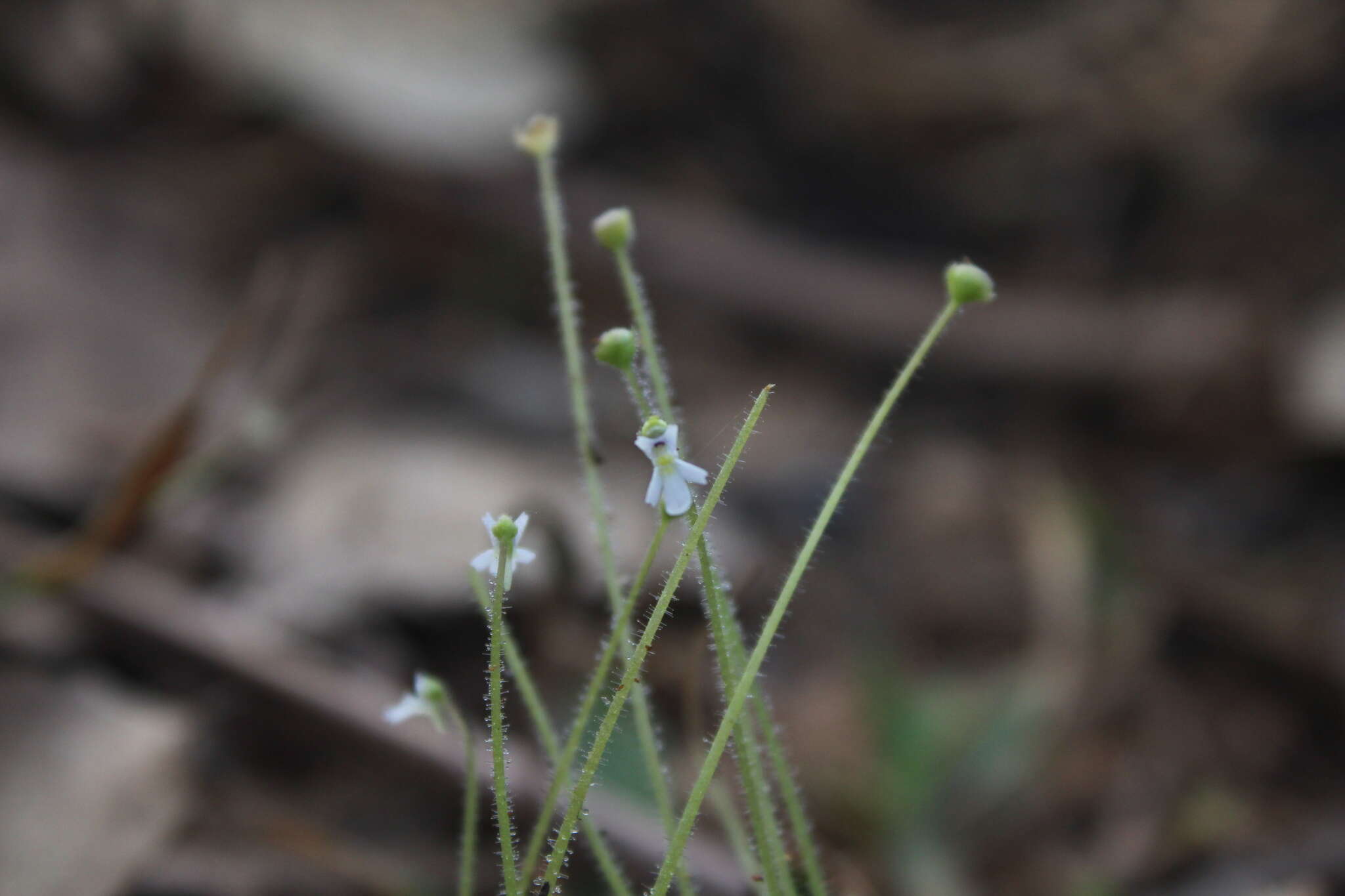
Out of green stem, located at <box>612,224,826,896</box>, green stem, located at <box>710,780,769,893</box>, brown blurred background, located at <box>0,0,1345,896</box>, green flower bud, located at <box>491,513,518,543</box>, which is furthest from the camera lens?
brown blurred background, located at <box>0,0,1345,896</box>

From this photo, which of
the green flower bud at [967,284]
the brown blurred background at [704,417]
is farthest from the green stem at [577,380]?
the green flower bud at [967,284]

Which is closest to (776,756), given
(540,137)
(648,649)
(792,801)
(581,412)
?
(792,801)

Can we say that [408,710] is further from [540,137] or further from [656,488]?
[540,137]

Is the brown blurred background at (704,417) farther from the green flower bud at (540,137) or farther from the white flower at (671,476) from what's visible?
the green flower bud at (540,137)

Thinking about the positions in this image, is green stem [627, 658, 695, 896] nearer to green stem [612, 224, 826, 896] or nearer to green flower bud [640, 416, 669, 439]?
green stem [612, 224, 826, 896]

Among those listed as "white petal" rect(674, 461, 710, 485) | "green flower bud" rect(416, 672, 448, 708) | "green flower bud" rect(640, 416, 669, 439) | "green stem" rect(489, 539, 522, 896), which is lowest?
"green stem" rect(489, 539, 522, 896)

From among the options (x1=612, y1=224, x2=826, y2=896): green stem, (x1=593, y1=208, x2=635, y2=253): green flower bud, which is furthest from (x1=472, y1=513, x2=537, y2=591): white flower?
(x1=593, y1=208, x2=635, y2=253): green flower bud
